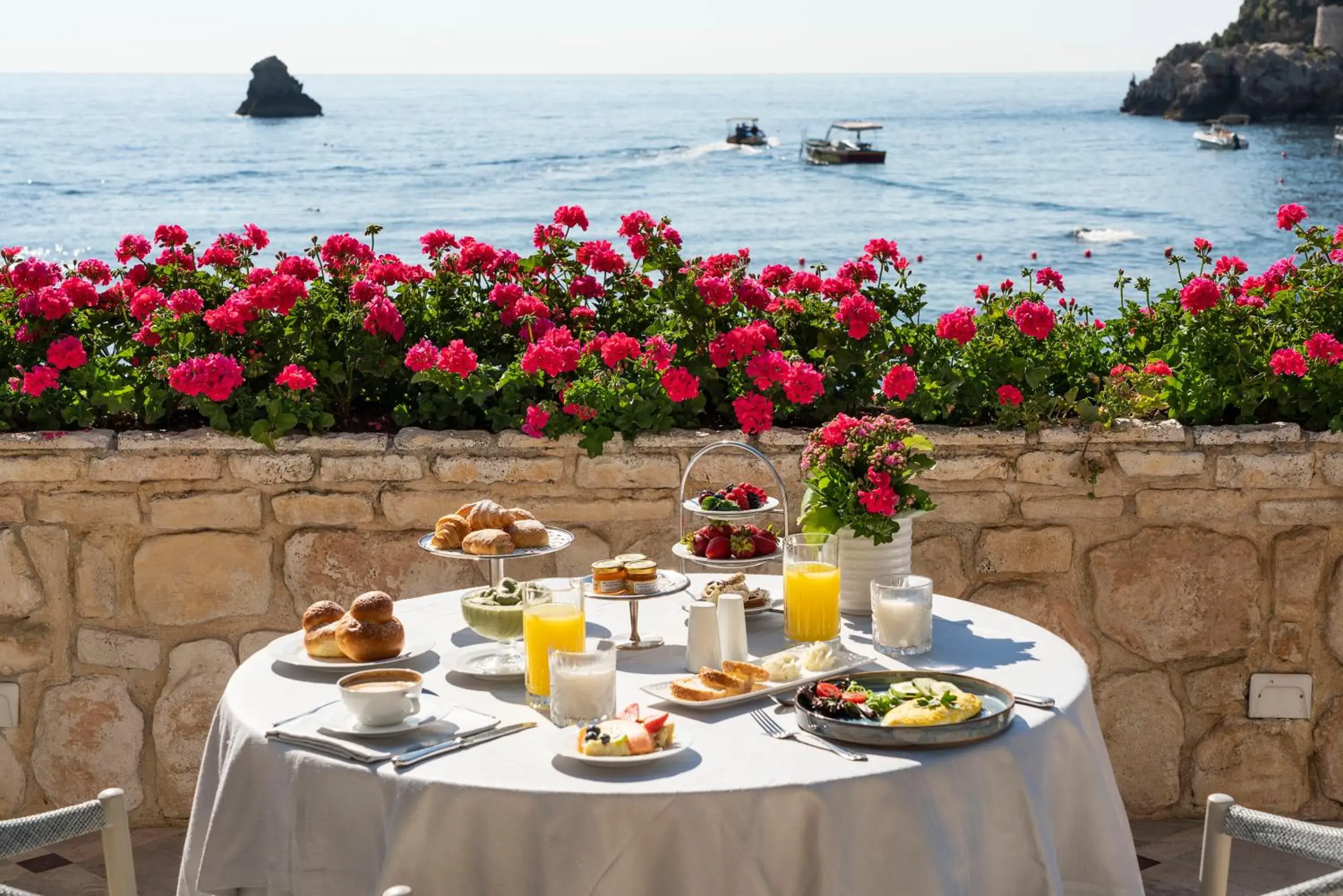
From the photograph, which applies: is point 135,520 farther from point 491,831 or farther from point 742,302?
point 491,831

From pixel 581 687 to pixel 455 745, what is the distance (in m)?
0.18

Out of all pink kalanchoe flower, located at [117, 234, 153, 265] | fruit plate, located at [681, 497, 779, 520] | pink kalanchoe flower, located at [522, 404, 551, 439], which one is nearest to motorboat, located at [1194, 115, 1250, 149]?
pink kalanchoe flower, located at [117, 234, 153, 265]

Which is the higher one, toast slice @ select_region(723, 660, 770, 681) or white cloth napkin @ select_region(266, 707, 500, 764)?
toast slice @ select_region(723, 660, 770, 681)

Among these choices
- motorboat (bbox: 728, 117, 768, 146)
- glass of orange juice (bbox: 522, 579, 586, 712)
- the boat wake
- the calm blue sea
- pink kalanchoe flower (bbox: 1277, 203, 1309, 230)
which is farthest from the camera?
motorboat (bbox: 728, 117, 768, 146)

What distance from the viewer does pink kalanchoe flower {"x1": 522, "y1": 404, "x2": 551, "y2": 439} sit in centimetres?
338

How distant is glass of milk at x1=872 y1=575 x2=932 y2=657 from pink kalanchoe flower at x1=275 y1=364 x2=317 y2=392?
5.55 feet

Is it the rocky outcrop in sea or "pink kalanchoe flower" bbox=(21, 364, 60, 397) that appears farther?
the rocky outcrop in sea

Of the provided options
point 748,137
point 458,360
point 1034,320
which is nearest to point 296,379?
point 458,360

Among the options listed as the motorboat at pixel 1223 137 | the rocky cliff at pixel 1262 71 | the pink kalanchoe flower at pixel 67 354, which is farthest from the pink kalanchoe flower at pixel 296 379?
the rocky cliff at pixel 1262 71

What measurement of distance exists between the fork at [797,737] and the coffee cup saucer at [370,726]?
1.41 feet

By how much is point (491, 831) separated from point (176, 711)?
83.0 inches

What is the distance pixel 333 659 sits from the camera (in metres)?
2.20

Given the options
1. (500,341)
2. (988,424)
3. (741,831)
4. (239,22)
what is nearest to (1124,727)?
(988,424)

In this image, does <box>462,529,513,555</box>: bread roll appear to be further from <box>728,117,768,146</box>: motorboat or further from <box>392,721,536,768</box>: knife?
<box>728,117,768,146</box>: motorboat
